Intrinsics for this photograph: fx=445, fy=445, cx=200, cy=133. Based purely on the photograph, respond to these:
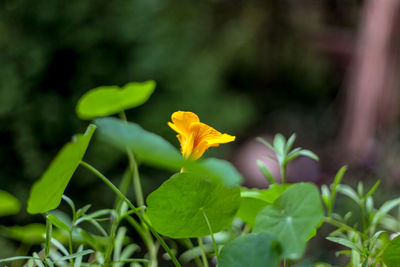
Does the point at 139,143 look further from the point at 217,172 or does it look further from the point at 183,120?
the point at 183,120

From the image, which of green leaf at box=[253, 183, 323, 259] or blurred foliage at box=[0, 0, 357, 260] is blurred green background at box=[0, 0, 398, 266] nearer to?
blurred foliage at box=[0, 0, 357, 260]

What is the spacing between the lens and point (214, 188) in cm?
31

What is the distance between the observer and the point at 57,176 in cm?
25

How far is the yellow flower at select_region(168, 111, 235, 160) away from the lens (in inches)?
12.9

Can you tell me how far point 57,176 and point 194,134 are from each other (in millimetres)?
124

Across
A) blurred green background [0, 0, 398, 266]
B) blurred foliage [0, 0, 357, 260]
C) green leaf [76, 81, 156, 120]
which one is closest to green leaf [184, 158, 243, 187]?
green leaf [76, 81, 156, 120]

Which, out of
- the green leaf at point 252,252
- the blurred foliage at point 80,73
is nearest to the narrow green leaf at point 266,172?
the green leaf at point 252,252

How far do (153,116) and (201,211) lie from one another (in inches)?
64.6

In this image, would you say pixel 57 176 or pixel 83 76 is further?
pixel 83 76

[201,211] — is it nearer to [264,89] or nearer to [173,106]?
[173,106]

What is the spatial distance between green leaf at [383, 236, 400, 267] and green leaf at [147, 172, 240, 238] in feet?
0.32

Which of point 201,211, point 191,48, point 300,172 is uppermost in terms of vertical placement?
point 201,211

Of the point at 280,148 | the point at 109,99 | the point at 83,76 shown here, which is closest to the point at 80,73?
the point at 83,76

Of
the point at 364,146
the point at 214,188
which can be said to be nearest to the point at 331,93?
the point at 364,146
